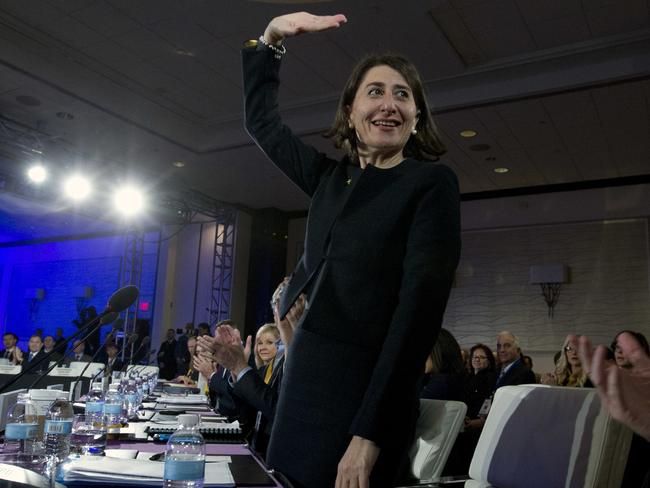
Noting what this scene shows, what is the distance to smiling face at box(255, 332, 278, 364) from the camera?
4.03 meters

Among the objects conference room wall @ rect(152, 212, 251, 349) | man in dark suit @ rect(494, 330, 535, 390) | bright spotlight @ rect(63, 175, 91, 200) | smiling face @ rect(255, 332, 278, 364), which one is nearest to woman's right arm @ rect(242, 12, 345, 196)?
smiling face @ rect(255, 332, 278, 364)

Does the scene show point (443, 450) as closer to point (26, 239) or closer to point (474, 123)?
point (474, 123)

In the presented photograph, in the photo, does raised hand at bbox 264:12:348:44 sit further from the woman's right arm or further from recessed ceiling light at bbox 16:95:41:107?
recessed ceiling light at bbox 16:95:41:107

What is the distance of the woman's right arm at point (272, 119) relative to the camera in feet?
3.77

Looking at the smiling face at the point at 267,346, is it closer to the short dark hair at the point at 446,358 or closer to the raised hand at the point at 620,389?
the short dark hair at the point at 446,358

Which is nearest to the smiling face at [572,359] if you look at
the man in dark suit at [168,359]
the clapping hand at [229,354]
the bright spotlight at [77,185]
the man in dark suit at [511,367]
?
the man in dark suit at [511,367]

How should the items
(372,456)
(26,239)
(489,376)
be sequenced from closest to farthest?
(372,456) → (489,376) → (26,239)

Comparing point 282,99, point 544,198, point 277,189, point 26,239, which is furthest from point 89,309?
point 544,198

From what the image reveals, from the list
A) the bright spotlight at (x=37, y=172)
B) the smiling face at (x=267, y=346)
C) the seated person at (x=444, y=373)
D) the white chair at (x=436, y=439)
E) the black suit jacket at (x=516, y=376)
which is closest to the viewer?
the white chair at (x=436, y=439)

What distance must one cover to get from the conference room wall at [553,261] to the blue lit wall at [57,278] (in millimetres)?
6392

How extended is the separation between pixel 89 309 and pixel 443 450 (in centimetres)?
1249

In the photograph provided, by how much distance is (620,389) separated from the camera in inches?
35.9

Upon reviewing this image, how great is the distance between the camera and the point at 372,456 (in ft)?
2.82

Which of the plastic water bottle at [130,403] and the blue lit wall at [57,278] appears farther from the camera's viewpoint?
the blue lit wall at [57,278]
